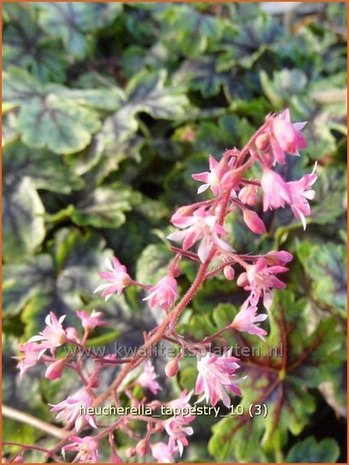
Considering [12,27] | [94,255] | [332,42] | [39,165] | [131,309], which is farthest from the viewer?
[332,42]

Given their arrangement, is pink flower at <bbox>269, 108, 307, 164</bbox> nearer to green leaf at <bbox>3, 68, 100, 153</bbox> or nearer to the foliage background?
the foliage background

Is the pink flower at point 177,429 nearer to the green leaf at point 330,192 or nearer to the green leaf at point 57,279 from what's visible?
the green leaf at point 57,279

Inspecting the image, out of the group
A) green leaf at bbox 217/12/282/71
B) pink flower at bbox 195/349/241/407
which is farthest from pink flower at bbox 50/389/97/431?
green leaf at bbox 217/12/282/71

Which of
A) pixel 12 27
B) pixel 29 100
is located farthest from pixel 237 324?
pixel 12 27

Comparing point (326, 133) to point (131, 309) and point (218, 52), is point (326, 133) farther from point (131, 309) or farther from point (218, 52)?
point (131, 309)

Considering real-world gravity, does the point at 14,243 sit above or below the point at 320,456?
above

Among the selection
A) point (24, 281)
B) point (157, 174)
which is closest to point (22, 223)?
point (24, 281)

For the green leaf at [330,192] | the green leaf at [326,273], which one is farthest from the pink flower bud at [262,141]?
the green leaf at [330,192]
